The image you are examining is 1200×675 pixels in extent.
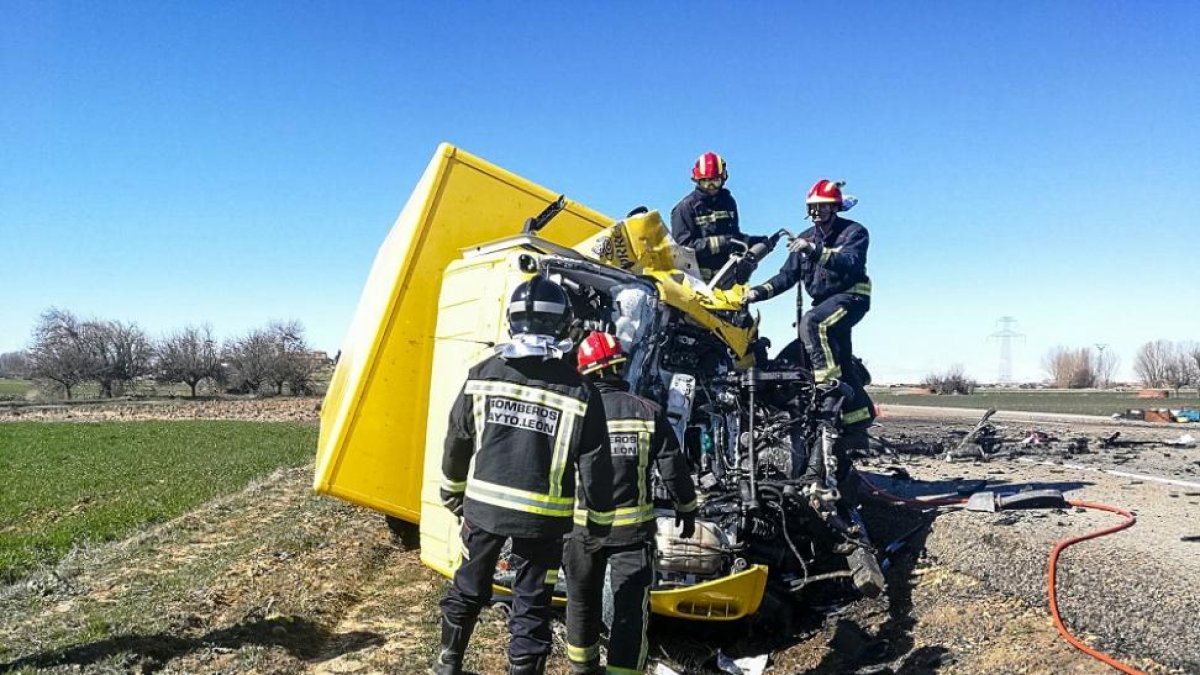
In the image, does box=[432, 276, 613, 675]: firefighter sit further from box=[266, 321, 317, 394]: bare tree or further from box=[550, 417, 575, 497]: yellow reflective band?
box=[266, 321, 317, 394]: bare tree

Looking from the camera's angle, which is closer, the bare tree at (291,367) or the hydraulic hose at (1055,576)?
the hydraulic hose at (1055,576)

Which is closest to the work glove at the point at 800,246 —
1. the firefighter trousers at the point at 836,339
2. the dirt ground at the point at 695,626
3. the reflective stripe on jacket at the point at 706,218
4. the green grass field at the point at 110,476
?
the firefighter trousers at the point at 836,339

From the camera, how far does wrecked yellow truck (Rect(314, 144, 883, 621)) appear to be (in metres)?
4.43

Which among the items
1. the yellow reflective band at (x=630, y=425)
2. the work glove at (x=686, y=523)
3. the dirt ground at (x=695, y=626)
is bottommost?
the dirt ground at (x=695, y=626)

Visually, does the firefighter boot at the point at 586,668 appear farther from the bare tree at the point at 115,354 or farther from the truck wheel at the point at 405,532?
the bare tree at the point at 115,354

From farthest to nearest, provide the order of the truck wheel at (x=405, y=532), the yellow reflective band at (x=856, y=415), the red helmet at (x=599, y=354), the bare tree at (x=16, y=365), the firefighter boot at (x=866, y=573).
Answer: the bare tree at (x=16, y=365) → the truck wheel at (x=405, y=532) → the yellow reflective band at (x=856, y=415) → the firefighter boot at (x=866, y=573) → the red helmet at (x=599, y=354)

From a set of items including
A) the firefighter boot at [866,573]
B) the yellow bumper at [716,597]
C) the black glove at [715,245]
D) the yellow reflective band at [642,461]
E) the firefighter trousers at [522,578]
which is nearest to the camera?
the firefighter trousers at [522,578]

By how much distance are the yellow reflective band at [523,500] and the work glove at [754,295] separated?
3032mm

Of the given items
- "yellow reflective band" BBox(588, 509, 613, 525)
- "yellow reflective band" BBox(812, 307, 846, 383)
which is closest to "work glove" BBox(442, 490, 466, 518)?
"yellow reflective band" BBox(588, 509, 613, 525)

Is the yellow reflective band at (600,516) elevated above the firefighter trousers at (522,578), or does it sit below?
above

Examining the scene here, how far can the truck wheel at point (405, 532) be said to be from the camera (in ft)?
22.3

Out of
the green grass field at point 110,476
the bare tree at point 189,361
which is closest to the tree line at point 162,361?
the bare tree at point 189,361

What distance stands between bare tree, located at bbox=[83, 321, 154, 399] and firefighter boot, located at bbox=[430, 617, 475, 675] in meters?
67.0

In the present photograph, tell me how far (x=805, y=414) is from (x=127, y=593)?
186 inches
